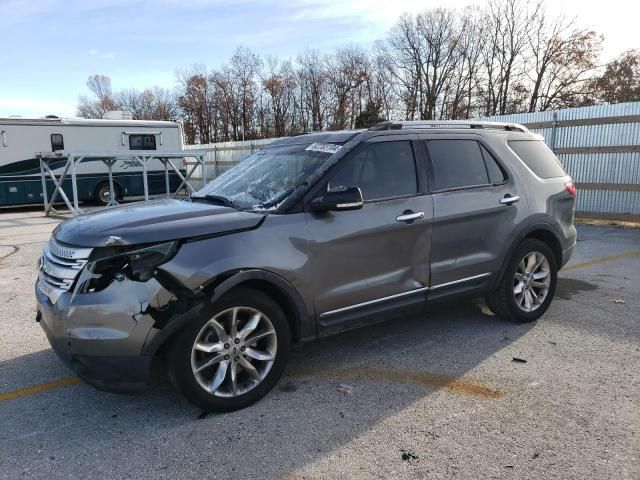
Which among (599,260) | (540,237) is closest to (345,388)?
(540,237)

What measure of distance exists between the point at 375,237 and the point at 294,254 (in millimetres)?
702

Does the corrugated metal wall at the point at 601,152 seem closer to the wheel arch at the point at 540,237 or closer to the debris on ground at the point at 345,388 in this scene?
the wheel arch at the point at 540,237

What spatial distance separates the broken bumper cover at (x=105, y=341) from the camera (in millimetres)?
2898

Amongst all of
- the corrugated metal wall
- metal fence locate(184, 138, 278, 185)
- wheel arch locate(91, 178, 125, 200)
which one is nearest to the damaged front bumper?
the corrugated metal wall

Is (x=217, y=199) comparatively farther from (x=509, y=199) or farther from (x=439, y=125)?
(x=509, y=199)

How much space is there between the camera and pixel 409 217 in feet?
12.9

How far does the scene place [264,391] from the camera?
3377mm

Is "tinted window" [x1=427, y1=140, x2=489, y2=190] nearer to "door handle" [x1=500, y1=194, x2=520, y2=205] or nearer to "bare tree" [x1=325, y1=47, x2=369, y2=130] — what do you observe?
"door handle" [x1=500, y1=194, x2=520, y2=205]

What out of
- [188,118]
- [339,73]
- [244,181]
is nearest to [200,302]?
[244,181]

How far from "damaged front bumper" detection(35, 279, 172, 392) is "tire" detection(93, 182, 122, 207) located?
1735 centimetres

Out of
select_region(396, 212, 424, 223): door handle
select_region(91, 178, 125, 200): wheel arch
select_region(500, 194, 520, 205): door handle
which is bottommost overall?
select_region(91, 178, 125, 200): wheel arch

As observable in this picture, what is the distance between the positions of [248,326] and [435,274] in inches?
66.5

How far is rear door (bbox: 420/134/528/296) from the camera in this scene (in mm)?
4168

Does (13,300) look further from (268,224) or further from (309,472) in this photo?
A: (309,472)
